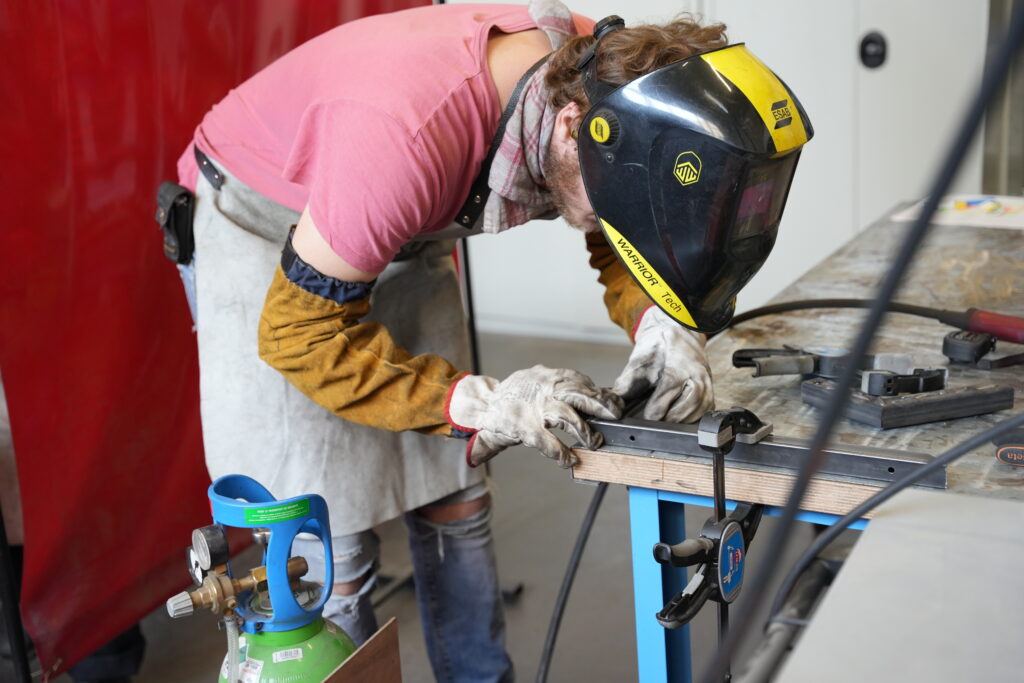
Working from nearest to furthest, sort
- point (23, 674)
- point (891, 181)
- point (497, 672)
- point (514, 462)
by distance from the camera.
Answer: point (23, 674), point (497, 672), point (514, 462), point (891, 181)

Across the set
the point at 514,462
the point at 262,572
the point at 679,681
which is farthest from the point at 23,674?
the point at 514,462

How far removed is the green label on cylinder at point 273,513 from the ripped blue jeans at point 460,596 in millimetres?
578

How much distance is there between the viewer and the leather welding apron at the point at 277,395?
152 cm

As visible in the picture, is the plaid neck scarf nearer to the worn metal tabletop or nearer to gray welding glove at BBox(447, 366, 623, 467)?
gray welding glove at BBox(447, 366, 623, 467)

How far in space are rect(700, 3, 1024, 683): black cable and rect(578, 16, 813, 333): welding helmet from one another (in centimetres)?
64

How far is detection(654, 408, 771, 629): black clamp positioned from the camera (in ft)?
3.12

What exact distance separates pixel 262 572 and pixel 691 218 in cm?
66

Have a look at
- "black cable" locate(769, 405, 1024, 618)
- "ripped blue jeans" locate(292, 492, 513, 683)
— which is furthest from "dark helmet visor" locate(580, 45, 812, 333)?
"ripped blue jeans" locate(292, 492, 513, 683)

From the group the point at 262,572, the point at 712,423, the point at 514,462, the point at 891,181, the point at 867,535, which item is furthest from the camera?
the point at 891,181

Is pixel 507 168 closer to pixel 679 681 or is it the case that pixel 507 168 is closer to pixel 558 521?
pixel 679 681

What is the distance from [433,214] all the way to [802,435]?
54cm

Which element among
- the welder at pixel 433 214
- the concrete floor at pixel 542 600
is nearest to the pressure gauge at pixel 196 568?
the welder at pixel 433 214

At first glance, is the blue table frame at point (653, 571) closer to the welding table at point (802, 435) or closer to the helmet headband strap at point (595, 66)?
the welding table at point (802, 435)

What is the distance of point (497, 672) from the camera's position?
5.88 ft
